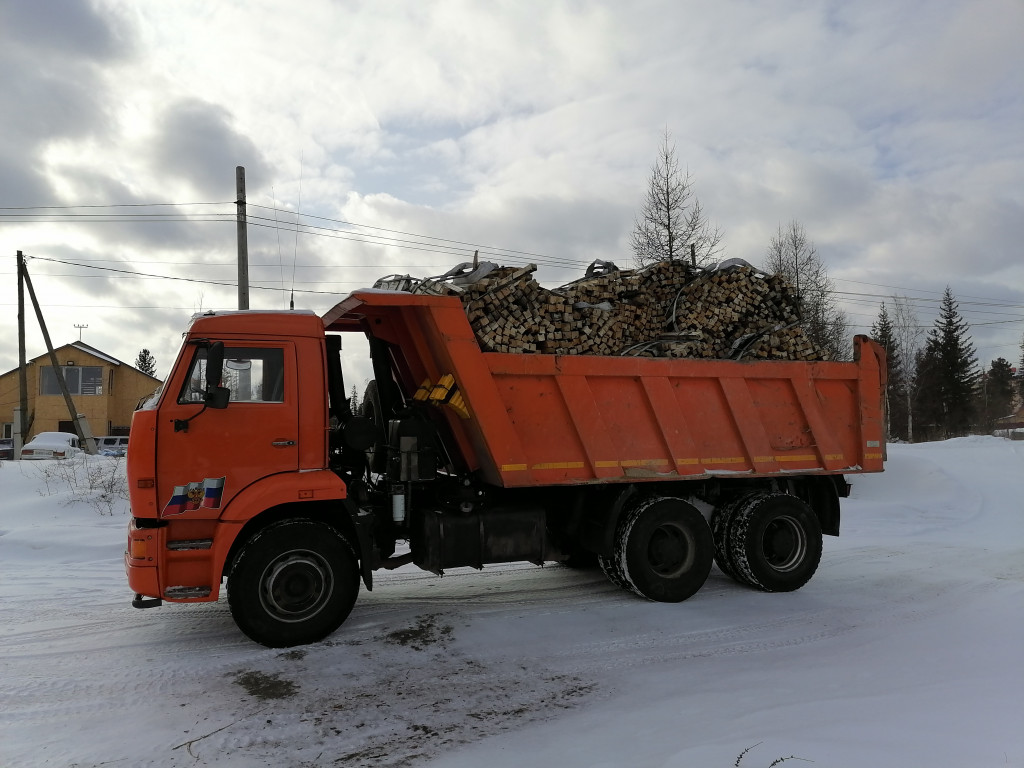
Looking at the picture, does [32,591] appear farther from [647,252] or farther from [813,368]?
[647,252]

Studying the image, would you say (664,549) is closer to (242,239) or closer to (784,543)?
(784,543)

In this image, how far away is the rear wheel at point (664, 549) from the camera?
649 cm

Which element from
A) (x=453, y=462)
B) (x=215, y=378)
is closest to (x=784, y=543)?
(x=453, y=462)

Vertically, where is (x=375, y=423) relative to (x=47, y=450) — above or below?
above

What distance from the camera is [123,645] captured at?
532 cm

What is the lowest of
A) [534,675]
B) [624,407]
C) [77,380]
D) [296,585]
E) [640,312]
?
[534,675]

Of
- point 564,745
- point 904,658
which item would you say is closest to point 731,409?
point 904,658

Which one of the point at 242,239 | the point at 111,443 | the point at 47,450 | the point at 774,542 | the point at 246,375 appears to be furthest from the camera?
the point at 111,443

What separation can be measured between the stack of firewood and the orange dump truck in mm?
297

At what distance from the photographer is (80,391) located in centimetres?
4022

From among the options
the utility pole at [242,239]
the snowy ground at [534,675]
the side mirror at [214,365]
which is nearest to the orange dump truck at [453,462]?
the side mirror at [214,365]

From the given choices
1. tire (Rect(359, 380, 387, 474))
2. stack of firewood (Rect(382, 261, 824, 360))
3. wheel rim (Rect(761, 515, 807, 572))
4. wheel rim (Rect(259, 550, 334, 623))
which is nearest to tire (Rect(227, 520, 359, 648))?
wheel rim (Rect(259, 550, 334, 623))

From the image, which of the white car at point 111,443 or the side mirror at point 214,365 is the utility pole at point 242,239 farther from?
the white car at point 111,443

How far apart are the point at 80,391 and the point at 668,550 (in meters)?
42.9
